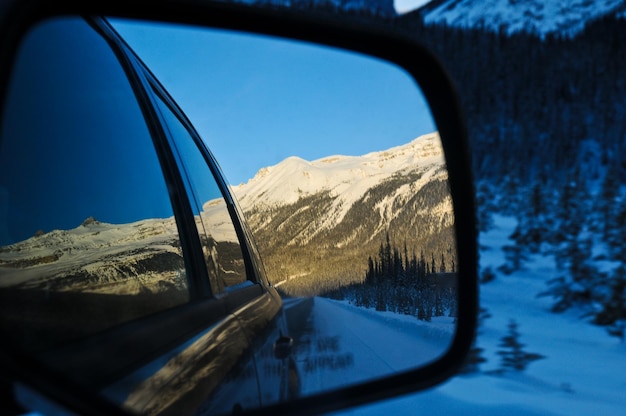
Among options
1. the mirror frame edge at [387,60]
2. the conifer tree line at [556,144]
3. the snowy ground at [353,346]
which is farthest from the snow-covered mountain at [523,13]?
the snowy ground at [353,346]

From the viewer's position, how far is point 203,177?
2107mm

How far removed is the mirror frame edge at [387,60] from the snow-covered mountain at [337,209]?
0.13 meters

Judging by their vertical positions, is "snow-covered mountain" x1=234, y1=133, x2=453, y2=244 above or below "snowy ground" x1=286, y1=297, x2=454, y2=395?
above

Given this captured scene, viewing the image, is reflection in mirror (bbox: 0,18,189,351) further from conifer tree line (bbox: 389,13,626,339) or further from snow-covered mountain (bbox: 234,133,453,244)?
conifer tree line (bbox: 389,13,626,339)

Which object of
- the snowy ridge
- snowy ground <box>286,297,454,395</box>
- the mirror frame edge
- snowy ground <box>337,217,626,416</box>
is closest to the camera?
the mirror frame edge

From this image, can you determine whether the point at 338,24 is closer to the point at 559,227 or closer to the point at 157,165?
the point at 157,165

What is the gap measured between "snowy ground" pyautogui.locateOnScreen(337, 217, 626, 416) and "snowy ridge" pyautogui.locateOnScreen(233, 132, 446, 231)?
2.57 feet

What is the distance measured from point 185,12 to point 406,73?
95 cm

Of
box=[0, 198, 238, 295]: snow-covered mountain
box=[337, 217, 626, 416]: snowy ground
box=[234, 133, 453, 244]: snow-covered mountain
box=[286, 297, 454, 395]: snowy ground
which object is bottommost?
box=[337, 217, 626, 416]: snowy ground

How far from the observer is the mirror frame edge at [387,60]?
1.50 m

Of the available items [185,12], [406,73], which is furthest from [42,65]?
[406,73]

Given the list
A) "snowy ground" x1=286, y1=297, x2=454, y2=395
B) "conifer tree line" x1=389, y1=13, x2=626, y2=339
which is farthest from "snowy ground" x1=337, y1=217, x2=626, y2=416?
"snowy ground" x1=286, y1=297, x2=454, y2=395

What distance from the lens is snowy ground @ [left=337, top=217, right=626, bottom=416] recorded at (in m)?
2.77

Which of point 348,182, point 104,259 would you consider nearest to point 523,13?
point 348,182
